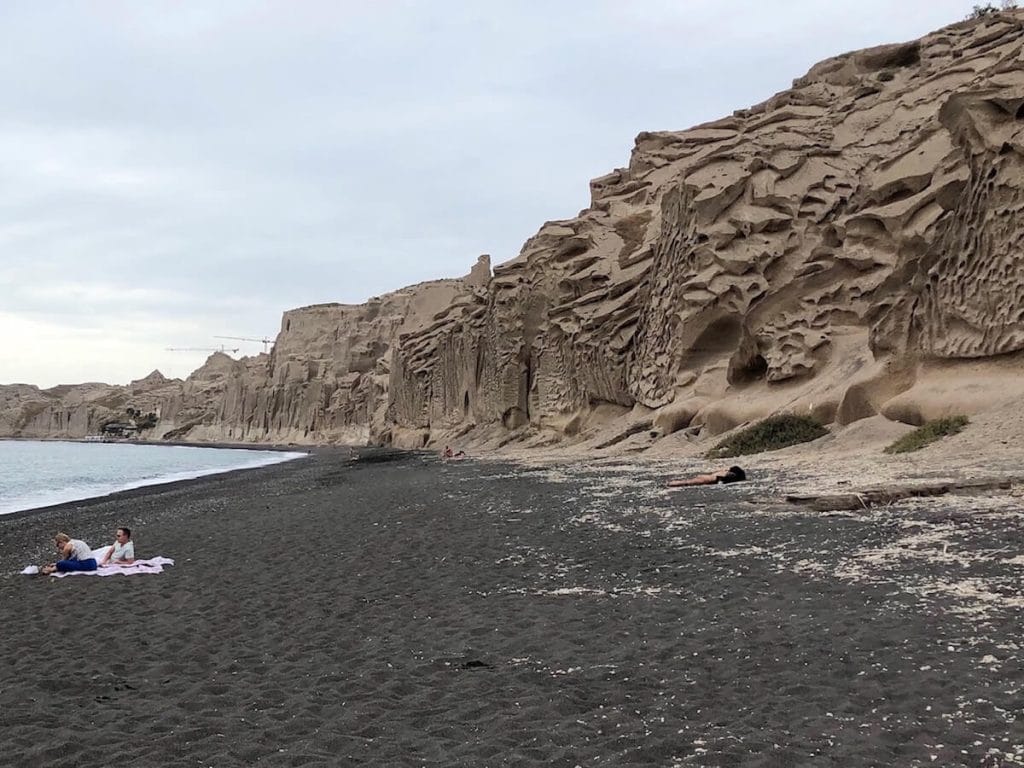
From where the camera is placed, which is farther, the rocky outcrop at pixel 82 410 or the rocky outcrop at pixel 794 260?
the rocky outcrop at pixel 82 410

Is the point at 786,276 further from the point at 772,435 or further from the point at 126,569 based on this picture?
the point at 126,569

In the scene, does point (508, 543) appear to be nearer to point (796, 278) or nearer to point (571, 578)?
point (571, 578)

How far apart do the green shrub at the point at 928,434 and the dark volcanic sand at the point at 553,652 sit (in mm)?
5638

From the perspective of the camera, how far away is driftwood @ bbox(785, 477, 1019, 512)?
32.0ft

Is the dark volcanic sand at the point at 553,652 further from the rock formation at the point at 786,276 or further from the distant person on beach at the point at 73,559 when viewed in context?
the rock formation at the point at 786,276

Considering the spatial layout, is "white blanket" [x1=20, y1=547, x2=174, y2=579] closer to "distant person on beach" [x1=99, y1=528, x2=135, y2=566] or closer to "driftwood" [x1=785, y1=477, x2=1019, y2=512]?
"distant person on beach" [x1=99, y1=528, x2=135, y2=566]

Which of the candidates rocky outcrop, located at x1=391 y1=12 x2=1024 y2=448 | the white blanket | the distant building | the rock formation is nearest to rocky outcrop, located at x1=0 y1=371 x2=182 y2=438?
the distant building

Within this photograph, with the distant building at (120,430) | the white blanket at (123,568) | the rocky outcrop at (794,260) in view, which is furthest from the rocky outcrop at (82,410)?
the white blanket at (123,568)

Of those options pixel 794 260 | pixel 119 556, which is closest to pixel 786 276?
pixel 794 260

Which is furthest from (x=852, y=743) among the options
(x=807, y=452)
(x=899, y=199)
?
(x=899, y=199)

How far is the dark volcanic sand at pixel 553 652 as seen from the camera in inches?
164

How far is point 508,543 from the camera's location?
10.4 m

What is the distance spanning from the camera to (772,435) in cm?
1991

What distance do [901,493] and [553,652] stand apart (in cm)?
616
